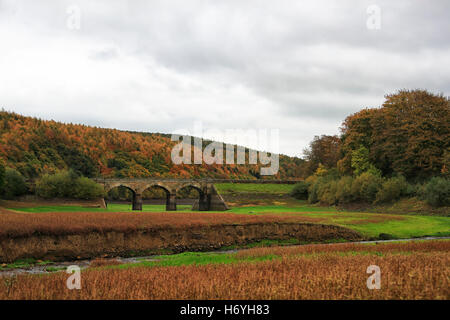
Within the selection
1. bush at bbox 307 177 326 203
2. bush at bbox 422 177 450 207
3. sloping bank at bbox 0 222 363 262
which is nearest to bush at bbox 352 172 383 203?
bush at bbox 422 177 450 207

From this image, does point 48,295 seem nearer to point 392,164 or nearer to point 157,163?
point 392,164

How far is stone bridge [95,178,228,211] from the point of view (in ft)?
309

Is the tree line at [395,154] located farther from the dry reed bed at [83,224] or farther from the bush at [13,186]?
the bush at [13,186]

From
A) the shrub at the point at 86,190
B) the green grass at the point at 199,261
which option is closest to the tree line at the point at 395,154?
the shrub at the point at 86,190

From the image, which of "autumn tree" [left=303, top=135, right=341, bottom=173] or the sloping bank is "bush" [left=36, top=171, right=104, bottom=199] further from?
"autumn tree" [left=303, top=135, right=341, bottom=173]

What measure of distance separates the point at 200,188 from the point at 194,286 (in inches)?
3727

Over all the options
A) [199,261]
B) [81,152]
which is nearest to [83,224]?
[199,261]

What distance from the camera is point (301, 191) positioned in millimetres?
94312

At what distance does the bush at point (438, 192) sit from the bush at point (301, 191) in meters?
37.0

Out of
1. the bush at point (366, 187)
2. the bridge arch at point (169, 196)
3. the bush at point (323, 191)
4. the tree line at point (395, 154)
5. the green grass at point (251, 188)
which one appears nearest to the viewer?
the tree line at point (395, 154)

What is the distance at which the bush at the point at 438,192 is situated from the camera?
55.7 m

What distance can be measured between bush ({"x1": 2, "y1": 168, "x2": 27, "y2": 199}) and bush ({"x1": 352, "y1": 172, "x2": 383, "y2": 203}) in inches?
2342
